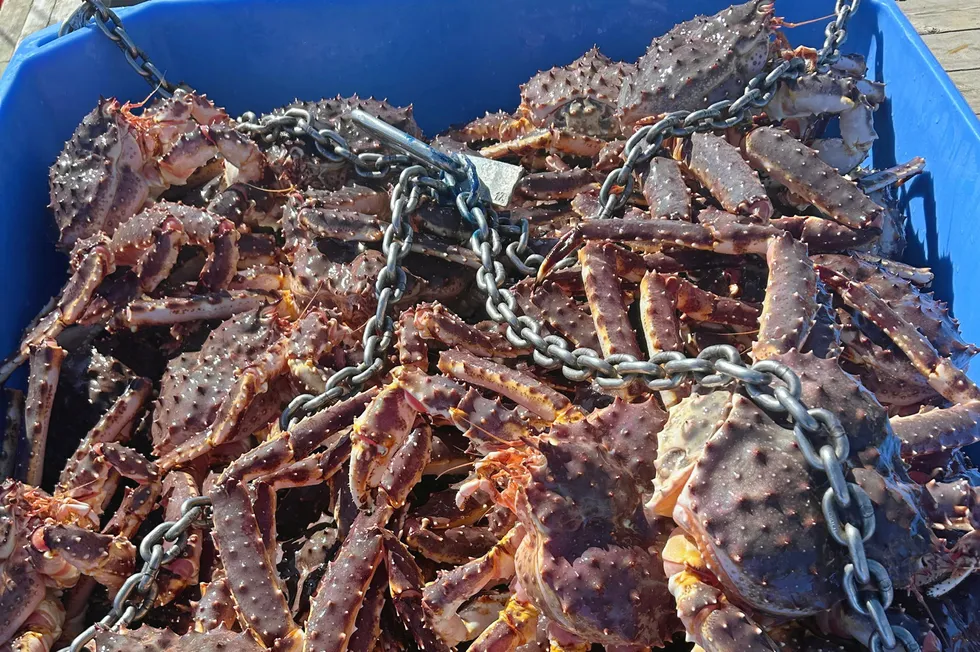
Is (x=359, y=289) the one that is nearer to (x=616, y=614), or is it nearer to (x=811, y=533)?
(x=616, y=614)

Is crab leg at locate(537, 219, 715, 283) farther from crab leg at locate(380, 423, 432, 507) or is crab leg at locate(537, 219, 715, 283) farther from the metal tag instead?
crab leg at locate(380, 423, 432, 507)

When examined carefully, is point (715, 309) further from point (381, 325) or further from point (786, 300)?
point (381, 325)

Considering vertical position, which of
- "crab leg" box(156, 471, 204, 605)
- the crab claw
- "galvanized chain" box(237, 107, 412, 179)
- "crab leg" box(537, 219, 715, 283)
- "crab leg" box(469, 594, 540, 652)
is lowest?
the crab claw

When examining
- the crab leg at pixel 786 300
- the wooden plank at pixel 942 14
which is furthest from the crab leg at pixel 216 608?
the wooden plank at pixel 942 14

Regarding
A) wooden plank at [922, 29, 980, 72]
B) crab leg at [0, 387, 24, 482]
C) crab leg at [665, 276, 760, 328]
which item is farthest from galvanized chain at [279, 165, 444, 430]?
wooden plank at [922, 29, 980, 72]

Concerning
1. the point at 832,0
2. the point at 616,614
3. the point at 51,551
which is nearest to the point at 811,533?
the point at 616,614
